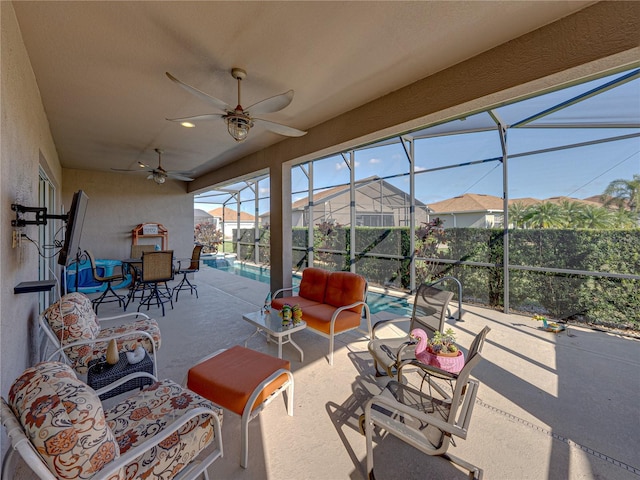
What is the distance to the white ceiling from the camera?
1.88 meters

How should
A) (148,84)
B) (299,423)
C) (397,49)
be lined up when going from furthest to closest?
(148,84) < (397,49) < (299,423)

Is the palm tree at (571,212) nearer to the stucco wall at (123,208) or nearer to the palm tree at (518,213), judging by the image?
the palm tree at (518,213)

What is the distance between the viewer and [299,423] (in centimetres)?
211

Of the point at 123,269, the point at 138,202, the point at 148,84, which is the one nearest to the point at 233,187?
the point at 138,202

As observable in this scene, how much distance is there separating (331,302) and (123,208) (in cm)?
747

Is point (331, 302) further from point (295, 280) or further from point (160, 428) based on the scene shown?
point (295, 280)

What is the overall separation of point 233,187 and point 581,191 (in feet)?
34.6

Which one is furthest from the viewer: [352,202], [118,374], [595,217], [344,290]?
[352,202]

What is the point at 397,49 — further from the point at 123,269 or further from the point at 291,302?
the point at 123,269

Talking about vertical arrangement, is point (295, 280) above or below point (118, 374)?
below

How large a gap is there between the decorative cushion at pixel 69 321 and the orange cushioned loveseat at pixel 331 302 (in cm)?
202

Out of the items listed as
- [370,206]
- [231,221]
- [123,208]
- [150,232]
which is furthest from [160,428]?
[231,221]

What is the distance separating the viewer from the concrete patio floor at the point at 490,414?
173 cm

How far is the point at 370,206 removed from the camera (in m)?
6.93
